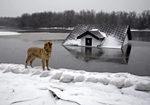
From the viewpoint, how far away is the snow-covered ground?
322 centimetres

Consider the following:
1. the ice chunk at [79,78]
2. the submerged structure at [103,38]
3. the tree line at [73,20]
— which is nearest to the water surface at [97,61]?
the ice chunk at [79,78]

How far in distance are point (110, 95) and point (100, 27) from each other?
20533 mm

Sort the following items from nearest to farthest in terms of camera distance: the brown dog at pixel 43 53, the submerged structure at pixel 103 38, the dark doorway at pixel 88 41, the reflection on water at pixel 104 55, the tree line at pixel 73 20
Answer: the brown dog at pixel 43 53
the reflection on water at pixel 104 55
the submerged structure at pixel 103 38
the dark doorway at pixel 88 41
the tree line at pixel 73 20

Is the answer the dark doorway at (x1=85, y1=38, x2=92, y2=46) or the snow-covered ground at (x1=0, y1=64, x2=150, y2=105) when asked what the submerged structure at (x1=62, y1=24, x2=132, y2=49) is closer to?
the dark doorway at (x1=85, y1=38, x2=92, y2=46)

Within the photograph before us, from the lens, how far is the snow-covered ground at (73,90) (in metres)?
3.22

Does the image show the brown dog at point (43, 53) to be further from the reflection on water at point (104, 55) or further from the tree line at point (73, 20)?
the tree line at point (73, 20)

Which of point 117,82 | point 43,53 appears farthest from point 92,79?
point 43,53

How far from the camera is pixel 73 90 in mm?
3818

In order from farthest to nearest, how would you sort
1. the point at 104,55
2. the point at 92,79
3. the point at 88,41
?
the point at 88,41, the point at 104,55, the point at 92,79

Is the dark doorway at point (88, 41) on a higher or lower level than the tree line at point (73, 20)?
lower

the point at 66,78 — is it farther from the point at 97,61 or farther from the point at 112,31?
the point at 112,31

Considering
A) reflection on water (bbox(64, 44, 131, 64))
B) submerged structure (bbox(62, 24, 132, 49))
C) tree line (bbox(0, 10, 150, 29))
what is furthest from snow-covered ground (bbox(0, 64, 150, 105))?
tree line (bbox(0, 10, 150, 29))

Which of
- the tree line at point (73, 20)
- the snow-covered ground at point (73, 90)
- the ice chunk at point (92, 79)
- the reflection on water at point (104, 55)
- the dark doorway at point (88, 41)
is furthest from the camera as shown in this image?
the tree line at point (73, 20)

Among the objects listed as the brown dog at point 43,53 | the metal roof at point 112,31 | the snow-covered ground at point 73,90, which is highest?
the metal roof at point 112,31
